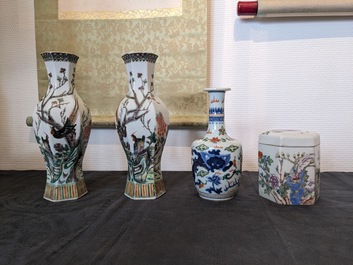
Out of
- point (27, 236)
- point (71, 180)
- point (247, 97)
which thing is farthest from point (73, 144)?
point (247, 97)

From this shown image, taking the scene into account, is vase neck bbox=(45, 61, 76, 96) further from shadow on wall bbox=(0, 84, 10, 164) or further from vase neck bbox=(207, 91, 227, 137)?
shadow on wall bbox=(0, 84, 10, 164)

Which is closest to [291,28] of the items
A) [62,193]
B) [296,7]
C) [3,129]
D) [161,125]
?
[296,7]

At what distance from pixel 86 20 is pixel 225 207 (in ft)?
2.11

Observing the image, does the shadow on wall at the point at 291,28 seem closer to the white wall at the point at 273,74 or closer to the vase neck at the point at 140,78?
the white wall at the point at 273,74

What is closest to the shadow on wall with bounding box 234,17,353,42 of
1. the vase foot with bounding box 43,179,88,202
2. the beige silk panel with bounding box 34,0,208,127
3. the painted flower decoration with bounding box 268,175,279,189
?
the beige silk panel with bounding box 34,0,208,127

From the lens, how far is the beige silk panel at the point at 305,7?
25.7 inches

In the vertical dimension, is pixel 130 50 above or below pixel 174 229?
above

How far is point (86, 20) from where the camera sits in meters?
0.71

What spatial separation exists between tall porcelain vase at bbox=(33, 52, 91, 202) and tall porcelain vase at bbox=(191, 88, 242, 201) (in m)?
0.25

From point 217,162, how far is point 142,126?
166 millimetres

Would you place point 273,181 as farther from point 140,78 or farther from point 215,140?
point 140,78

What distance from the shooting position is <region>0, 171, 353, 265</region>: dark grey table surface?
1.00 ft

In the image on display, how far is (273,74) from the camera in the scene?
2.35 feet

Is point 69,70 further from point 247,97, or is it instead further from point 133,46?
point 247,97
